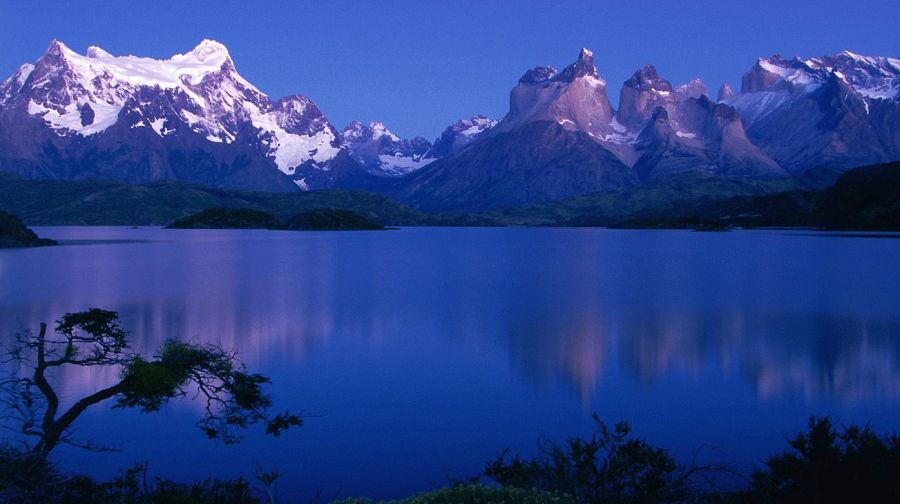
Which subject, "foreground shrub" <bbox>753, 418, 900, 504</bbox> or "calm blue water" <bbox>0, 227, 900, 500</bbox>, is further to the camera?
"calm blue water" <bbox>0, 227, 900, 500</bbox>

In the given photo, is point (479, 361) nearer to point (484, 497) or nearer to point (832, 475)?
point (832, 475)

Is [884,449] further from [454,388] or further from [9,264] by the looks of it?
[9,264]

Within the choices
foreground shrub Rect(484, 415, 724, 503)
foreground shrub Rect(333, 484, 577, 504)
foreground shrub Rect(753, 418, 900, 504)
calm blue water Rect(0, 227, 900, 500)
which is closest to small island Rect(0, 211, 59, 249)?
calm blue water Rect(0, 227, 900, 500)

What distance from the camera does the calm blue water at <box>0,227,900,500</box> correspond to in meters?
24.7

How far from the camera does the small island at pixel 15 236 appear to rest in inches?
6919

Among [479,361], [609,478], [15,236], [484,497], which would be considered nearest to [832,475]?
[609,478]

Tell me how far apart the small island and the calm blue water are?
96.3 metres

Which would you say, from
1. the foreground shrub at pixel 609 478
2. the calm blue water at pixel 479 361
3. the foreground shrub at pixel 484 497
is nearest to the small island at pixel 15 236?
the calm blue water at pixel 479 361

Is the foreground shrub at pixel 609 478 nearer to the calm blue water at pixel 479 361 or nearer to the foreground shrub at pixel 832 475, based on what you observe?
the foreground shrub at pixel 832 475

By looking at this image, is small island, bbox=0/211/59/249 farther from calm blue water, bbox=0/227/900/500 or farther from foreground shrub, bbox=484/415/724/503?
foreground shrub, bbox=484/415/724/503

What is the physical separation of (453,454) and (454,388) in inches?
388

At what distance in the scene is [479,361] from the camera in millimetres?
41031

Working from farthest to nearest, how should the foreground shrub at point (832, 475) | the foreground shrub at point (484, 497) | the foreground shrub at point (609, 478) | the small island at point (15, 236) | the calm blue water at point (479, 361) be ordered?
1. the small island at point (15, 236)
2. the calm blue water at point (479, 361)
3. the foreground shrub at point (609, 478)
4. the foreground shrub at point (832, 475)
5. the foreground shrub at point (484, 497)

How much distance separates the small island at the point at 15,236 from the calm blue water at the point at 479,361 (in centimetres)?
9627
